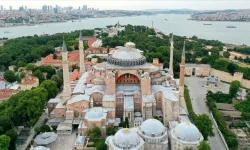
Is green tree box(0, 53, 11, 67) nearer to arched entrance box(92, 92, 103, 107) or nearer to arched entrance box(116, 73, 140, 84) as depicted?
arched entrance box(92, 92, 103, 107)

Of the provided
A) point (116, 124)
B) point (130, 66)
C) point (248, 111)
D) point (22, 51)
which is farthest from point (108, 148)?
point (22, 51)

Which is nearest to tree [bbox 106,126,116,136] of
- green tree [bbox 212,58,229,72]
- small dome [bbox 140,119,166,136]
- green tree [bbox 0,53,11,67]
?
small dome [bbox 140,119,166,136]

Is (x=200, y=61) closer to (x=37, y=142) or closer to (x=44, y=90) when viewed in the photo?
(x=44, y=90)

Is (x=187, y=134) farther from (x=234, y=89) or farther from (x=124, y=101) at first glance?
(x=234, y=89)

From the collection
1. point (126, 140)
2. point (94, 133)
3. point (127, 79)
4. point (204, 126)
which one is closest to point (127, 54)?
point (127, 79)

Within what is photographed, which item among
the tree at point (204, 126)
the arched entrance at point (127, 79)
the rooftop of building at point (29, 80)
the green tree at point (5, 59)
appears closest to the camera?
the tree at point (204, 126)

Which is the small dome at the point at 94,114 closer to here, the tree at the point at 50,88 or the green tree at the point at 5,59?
the tree at the point at 50,88

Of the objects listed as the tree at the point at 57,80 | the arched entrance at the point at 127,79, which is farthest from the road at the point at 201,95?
the tree at the point at 57,80
